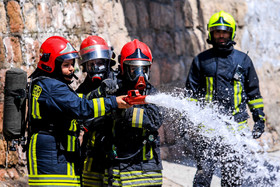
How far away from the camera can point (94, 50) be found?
4.71 m

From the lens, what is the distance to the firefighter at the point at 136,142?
410 cm

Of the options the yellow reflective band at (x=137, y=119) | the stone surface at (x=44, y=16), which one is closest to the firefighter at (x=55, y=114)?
the yellow reflective band at (x=137, y=119)

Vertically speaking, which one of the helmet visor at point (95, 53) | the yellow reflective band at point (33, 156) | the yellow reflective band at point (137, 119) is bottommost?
the yellow reflective band at point (33, 156)

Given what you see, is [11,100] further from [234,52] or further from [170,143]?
[170,143]

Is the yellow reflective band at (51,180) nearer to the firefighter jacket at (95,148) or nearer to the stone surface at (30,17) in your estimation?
the firefighter jacket at (95,148)

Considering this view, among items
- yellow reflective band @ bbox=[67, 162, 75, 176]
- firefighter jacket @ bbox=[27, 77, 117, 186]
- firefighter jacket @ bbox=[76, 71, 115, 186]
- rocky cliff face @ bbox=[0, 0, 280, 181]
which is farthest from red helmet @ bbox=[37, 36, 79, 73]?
rocky cliff face @ bbox=[0, 0, 280, 181]

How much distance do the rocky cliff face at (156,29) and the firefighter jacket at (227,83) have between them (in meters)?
1.65

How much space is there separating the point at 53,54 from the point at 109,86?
0.60m

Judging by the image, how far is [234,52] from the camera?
5.25 metres

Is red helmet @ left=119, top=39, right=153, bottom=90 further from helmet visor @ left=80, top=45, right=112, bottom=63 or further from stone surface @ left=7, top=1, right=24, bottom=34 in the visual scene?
stone surface @ left=7, top=1, right=24, bottom=34

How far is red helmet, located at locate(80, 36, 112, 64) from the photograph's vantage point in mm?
4657

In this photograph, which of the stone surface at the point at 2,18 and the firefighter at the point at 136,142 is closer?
the firefighter at the point at 136,142

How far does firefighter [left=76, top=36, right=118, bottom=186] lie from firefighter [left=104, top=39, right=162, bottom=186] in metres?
0.15

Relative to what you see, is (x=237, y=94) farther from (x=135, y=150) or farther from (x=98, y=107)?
(x=98, y=107)
